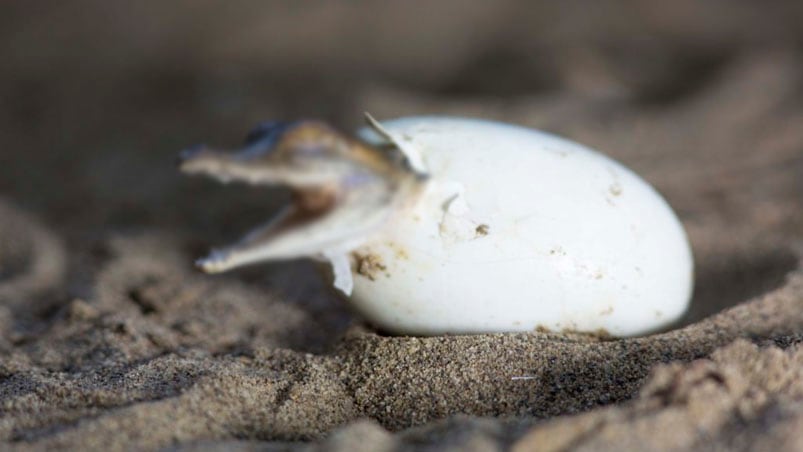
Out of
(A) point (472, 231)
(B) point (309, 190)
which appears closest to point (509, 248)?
(A) point (472, 231)

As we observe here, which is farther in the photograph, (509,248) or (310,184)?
→ (509,248)

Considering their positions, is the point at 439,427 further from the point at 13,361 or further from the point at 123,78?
the point at 123,78

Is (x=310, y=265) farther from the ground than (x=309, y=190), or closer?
closer

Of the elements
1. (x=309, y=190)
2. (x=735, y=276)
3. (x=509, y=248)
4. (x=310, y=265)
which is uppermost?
(x=309, y=190)

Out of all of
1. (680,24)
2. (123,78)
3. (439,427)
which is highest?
(439,427)

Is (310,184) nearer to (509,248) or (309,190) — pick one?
(309,190)

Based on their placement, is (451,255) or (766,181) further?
(766,181)

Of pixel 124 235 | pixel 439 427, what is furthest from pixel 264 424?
pixel 124 235

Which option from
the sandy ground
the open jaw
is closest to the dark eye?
the open jaw
